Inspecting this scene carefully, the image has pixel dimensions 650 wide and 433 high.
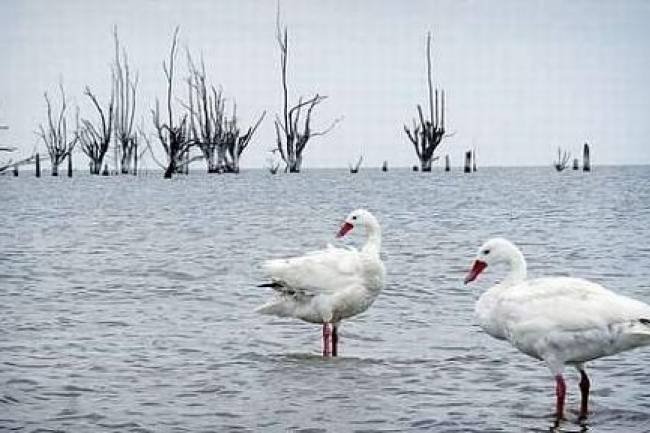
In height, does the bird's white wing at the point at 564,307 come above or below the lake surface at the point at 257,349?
above

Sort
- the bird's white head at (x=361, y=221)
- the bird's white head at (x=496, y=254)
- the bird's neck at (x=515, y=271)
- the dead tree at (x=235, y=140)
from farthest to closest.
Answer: the dead tree at (x=235, y=140), the bird's white head at (x=361, y=221), the bird's white head at (x=496, y=254), the bird's neck at (x=515, y=271)

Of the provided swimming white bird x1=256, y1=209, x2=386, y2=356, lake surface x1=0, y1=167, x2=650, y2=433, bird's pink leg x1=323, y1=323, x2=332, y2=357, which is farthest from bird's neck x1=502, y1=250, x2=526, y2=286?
bird's pink leg x1=323, y1=323, x2=332, y2=357

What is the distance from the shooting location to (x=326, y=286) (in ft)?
27.3

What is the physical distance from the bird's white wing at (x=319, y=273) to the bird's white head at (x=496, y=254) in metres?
1.41

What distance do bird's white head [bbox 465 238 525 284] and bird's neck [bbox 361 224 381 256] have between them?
1592mm

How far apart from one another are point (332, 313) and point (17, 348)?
7.75 ft

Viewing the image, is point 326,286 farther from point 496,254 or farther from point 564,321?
point 564,321

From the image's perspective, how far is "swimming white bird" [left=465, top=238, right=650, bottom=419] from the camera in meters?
5.81

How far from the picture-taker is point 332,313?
27.4 ft

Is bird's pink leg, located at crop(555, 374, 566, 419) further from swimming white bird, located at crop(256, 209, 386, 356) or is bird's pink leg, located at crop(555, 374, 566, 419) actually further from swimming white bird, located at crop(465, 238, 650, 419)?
swimming white bird, located at crop(256, 209, 386, 356)

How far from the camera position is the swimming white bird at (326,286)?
8320mm

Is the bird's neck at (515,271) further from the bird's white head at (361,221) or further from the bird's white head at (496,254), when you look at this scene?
the bird's white head at (361,221)

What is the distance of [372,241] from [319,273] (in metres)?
0.69

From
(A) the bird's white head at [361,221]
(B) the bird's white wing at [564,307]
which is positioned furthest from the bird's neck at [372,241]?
(B) the bird's white wing at [564,307]
